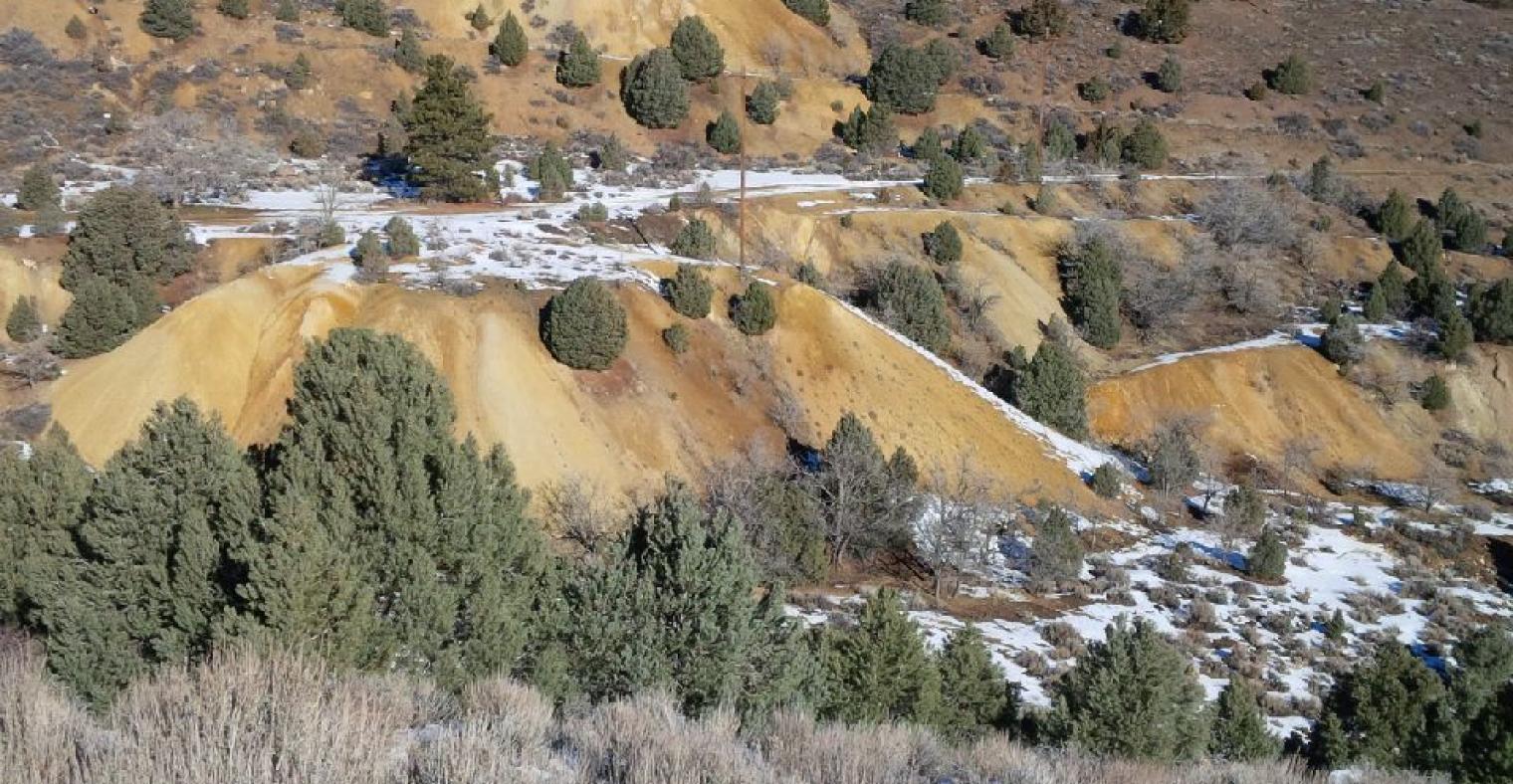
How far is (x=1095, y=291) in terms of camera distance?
4347 cm

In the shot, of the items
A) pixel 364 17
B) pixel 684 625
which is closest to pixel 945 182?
pixel 364 17

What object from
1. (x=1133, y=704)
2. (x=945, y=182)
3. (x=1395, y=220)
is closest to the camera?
(x=1133, y=704)

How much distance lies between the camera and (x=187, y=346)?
27031 mm

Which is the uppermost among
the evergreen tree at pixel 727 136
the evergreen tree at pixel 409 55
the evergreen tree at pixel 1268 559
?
the evergreen tree at pixel 409 55

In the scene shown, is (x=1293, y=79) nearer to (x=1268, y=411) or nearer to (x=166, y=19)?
(x=1268, y=411)

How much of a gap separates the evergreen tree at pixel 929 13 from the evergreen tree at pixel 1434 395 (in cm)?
3867

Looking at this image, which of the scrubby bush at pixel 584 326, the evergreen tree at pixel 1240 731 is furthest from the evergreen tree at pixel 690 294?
the evergreen tree at pixel 1240 731

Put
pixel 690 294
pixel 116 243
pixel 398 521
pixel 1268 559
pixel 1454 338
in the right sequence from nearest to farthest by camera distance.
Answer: pixel 398 521
pixel 1268 559
pixel 116 243
pixel 690 294
pixel 1454 338

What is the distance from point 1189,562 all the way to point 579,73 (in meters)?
38.9

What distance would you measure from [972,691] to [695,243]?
78.1 feet

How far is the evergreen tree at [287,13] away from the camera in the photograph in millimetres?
54031

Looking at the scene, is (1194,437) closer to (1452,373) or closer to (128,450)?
(1452,373)

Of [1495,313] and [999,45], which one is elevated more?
[999,45]

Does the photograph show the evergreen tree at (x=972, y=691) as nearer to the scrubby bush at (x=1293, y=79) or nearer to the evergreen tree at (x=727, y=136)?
the evergreen tree at (x=727, y=136)
